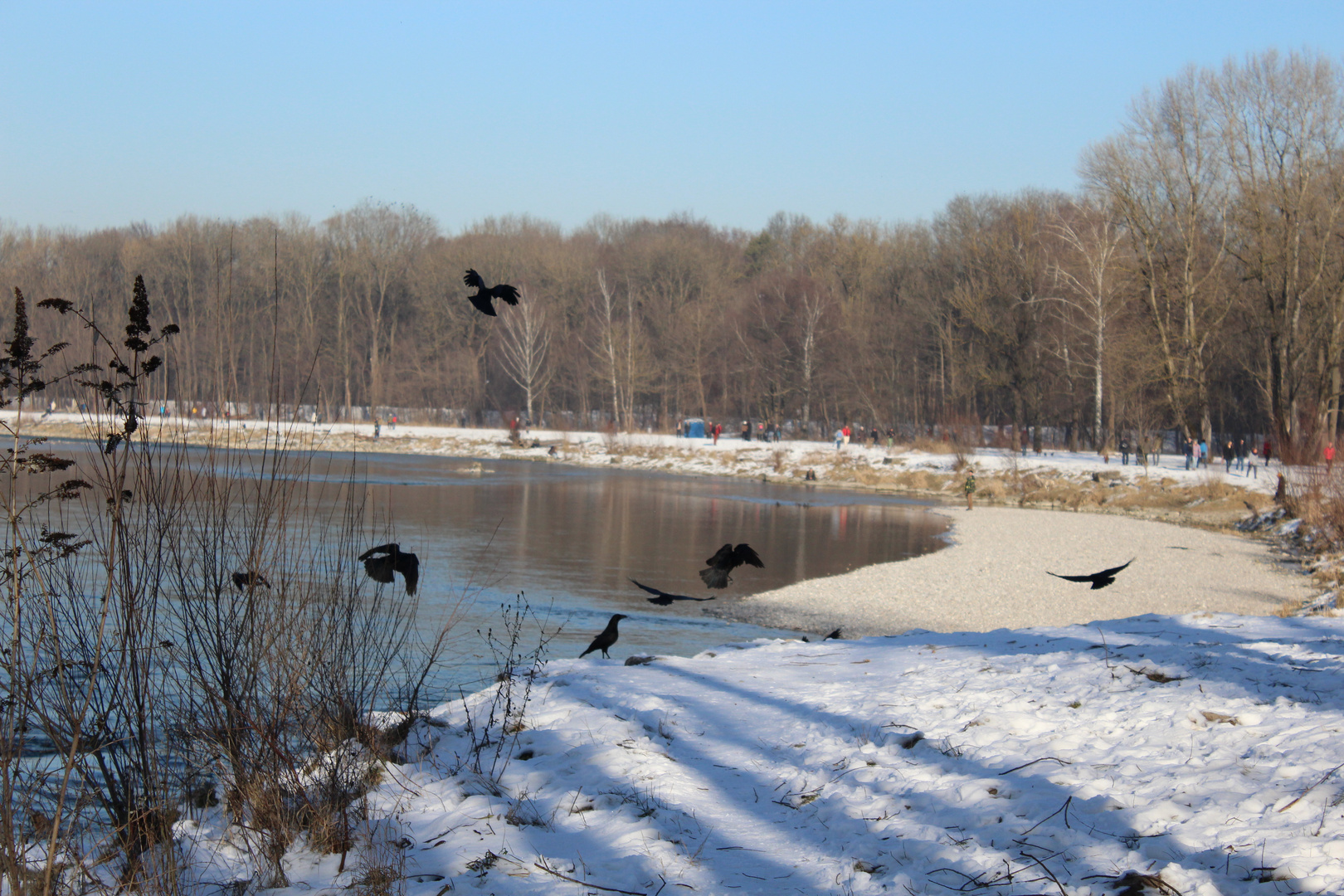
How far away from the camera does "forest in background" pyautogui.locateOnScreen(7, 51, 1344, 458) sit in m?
40.1

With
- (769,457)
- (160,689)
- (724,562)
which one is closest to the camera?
(160,689)

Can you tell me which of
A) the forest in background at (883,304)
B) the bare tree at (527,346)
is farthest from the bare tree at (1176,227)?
the bare tree at (527,346)

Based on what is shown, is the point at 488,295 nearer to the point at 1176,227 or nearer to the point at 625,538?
the point at 625,538

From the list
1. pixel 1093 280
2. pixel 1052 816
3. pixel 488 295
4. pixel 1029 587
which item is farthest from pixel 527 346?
pixel 1052 816

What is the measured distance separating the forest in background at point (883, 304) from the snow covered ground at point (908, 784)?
16.4 metres

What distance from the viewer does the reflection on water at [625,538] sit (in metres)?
15.4

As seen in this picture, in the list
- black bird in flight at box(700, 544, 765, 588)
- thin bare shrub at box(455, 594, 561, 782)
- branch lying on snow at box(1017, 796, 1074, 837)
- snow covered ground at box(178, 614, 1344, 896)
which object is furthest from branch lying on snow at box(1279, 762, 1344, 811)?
thin bare shrub at box(455, 594, 561, 782)

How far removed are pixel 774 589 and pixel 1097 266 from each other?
30.2m

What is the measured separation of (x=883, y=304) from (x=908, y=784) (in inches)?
2373

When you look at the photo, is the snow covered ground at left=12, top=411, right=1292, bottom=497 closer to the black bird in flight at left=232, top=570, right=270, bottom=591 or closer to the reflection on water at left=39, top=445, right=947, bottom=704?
the reflection on water at left=39, top=445, right=947, bottom=704

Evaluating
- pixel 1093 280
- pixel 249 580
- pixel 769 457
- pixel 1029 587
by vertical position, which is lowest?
pixel 1029 587

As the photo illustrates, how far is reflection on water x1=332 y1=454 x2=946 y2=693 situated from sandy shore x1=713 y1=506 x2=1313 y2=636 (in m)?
1.14

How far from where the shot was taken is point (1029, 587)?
18.2m

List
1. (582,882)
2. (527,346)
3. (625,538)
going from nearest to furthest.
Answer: (582,882)
(625,538)
(527,346)
